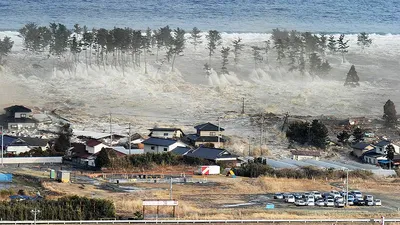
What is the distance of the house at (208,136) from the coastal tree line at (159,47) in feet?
37.7

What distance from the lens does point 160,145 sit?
38344 millimetres

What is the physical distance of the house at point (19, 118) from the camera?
41.5m

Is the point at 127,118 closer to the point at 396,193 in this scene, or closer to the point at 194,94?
the point at 194,94

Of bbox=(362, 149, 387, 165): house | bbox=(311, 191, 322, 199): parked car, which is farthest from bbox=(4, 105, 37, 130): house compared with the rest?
bbox=(311, 191, 322, 199): parked car

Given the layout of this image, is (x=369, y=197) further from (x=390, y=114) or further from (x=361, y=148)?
(x=390, y=114)

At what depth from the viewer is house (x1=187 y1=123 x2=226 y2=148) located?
39688mm

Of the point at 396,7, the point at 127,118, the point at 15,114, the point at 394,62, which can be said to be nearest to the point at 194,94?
the point at 127,118

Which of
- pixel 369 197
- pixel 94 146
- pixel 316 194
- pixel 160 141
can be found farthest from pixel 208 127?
pixel 369 197

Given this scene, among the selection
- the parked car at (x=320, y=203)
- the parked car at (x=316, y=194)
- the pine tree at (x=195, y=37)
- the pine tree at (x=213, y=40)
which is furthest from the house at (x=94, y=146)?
the pine tree at (x=195, y=37)

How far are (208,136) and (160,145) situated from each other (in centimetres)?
240

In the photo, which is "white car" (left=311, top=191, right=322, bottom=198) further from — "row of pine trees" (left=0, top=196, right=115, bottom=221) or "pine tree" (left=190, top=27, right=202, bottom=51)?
"pine tree" (left=190, top=27, right=202, bottom=51)

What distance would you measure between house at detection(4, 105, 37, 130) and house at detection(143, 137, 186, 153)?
481cm

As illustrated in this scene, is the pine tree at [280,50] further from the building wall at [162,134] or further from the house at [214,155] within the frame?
the house at [214,155]

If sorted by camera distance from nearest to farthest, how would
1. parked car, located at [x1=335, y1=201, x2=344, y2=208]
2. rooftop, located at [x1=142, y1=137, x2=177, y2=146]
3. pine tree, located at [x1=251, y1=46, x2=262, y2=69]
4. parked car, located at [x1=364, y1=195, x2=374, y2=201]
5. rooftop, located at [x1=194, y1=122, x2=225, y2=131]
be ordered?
parked car, located at [x1=335, y1=201, x2=344, y2=208] < parked car, located at [x1=364, y1=195, x2=374, y2=201] < rooftop, located at [x1=142, y1=137, x2=177, y2=146] < rooftop, located at [x1=194, y1=122, x2=225, y2=131] < pine tree, located at [x1=251, y1=46, x2=262, y2=69]
